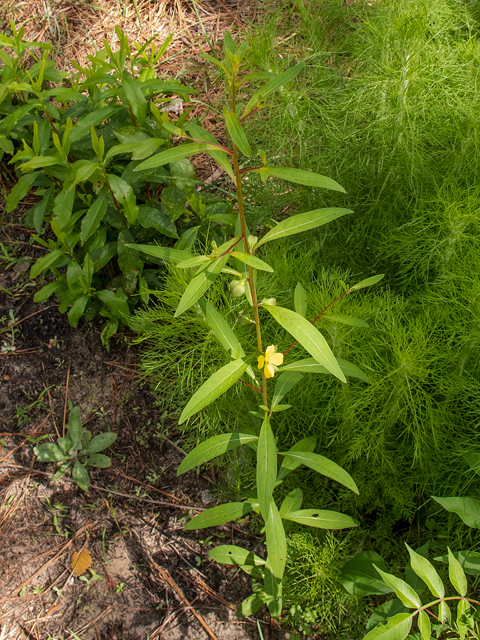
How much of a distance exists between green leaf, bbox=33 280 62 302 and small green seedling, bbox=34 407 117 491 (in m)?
0.54

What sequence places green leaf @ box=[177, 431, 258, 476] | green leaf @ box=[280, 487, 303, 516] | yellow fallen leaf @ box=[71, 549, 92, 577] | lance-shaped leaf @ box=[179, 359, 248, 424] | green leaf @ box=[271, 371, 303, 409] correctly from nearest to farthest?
lance-shaped leaf @ box=[179, 359, 248, 424], green leaf @ box=[177, 431, 258, 476], green leaf @ box=[271, 371, 303, 409], green leaf @ box=[280, 487, 303, 516], yellow fallen leaf @ box=[71, 549, 92, 577]

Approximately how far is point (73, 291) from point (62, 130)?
0.80 m

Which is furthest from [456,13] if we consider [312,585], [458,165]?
[312,585]

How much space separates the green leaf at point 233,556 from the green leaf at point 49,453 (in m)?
0.87

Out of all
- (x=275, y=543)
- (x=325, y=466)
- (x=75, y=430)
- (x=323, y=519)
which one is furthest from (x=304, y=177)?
(x=75, y=430)

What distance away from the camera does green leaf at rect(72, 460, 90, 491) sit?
6.69 ft

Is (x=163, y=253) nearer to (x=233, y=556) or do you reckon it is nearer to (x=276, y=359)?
(x=276, y=359)

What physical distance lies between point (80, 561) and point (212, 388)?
53.1 inches

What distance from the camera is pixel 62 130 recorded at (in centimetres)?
227

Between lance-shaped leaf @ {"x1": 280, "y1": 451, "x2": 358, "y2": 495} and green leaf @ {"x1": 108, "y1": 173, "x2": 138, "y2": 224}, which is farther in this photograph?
green leaf @ {"x1": 108, "y1": 173, "x2": 138, "y2": 224}

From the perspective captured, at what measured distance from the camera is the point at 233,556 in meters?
1.62

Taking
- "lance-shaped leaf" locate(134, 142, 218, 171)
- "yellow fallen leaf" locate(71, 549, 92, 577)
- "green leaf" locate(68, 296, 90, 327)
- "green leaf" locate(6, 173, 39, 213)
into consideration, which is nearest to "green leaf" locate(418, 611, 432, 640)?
"lance-shaped leaf" locate(134, 142, 218, 171)

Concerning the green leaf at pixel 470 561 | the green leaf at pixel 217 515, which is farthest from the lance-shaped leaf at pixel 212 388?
the green leaf at pixel 470 561

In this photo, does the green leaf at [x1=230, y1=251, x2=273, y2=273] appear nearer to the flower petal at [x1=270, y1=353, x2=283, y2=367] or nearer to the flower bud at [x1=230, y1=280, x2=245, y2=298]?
the flower bud at [x1=230, y1=280, x2=245, y2=298]
